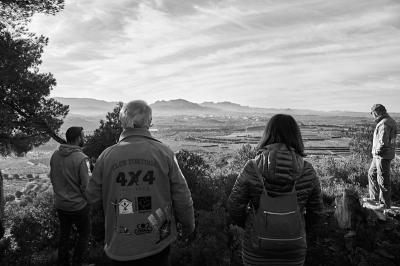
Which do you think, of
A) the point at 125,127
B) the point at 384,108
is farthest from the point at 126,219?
the point at 384,108

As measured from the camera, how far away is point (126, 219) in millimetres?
2893

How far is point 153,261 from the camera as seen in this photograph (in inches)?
116

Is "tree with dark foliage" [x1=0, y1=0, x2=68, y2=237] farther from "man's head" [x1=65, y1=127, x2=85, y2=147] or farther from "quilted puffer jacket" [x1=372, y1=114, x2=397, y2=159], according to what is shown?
"quilted puffer jacket" [x1=372, y1=114, x2=397, y2=159]

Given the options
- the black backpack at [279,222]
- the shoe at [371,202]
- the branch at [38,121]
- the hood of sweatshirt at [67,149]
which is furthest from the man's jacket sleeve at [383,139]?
the branch at [38,121]

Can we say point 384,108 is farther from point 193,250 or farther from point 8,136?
point 8,136

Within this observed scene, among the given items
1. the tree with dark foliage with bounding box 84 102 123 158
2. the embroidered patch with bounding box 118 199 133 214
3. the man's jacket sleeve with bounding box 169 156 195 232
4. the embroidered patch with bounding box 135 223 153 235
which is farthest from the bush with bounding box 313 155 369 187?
the embroidered patch with bounding box 118 199 133 214

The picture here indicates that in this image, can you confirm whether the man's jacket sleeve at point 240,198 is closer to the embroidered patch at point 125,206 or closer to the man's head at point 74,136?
the embroidered patch at point 125,206

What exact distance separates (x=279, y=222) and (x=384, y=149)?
587 centimetres

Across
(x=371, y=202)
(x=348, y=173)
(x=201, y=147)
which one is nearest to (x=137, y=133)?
(x=371, y=202)

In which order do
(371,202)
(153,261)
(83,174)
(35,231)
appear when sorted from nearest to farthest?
1. (153,261)
2. (83,174)
3. (35,231)
4. (371,202)

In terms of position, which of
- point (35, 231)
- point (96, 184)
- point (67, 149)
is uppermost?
point (67, 149)

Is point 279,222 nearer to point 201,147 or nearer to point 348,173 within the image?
point 348,173

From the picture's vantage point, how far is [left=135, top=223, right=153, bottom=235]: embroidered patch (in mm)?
2893

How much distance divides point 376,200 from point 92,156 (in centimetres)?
689
